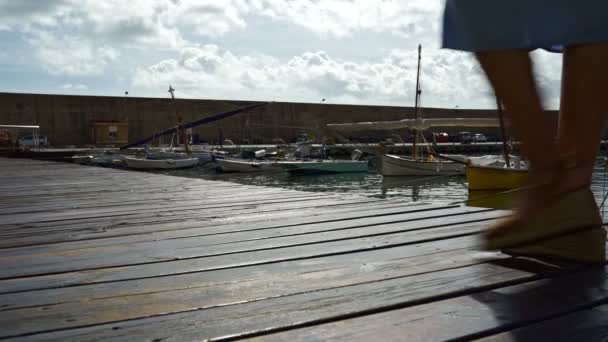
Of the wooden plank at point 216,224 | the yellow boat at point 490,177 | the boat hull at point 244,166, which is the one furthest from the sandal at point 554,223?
the boat hull at point 244,166

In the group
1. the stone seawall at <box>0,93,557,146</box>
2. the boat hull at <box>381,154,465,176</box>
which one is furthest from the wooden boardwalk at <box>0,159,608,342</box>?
the stone seawall at <box>0,93,557,146</box>

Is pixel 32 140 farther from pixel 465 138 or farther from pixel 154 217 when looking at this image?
pixel 154 217

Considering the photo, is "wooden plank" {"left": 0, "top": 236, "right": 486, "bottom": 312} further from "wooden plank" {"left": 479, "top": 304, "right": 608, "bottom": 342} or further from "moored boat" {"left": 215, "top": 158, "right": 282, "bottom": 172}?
"moored boat" {"left": 215, "top": 158, "right": 282, "bottom": 172}

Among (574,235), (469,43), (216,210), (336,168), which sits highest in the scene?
(469,43)

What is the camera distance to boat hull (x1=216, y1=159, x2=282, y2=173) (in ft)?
76.9

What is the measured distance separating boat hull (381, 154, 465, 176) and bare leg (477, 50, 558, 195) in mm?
20651

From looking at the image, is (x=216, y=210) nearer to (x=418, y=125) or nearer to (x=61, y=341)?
(x=61, y=341)

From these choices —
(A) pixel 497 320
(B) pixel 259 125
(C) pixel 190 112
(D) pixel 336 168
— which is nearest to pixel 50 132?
(C) pixel 190 112

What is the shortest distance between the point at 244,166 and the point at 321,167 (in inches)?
109

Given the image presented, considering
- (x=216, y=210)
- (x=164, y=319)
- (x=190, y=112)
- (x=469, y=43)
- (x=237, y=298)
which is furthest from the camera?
(x=190, y=112)

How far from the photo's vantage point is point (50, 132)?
32906 millimetres

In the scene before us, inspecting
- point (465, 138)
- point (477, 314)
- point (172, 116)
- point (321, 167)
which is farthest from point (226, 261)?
point (465, 138)

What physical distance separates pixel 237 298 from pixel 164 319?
0.19m

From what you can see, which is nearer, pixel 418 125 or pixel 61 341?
pixel 61 341
